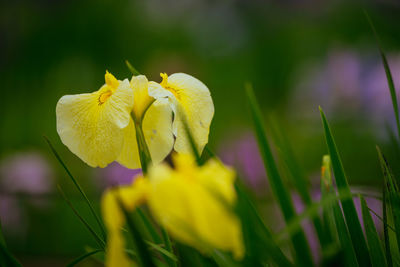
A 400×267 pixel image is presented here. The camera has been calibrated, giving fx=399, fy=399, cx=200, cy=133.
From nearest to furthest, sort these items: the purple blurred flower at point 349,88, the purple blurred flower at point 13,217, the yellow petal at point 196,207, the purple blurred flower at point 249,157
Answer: the yellow petal at point 196,207
the purple blurred flower at point 13,217
the purple blurred flower at point 249,157
the purple blurred flower at point 349,88

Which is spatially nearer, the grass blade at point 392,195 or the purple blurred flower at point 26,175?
the grass blade at point 392,195

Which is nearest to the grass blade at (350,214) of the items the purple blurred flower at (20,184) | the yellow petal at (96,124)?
the yellow petal at (96,124)

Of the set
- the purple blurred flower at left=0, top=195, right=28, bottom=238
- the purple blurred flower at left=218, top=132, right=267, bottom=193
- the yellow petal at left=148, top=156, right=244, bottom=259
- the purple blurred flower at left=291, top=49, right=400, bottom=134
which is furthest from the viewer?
the purple blurred flower at left=291, top=49, right=400, bottom=134

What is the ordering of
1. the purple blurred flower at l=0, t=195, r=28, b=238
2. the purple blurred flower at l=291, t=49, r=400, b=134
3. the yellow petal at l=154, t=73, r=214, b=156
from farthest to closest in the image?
the purple blurred flower at l=291, t=49, r=400, b=134, the purple blurred flower at l=0, t=195, r=28, b=238, the yellow petal at l=154, t=73, r=214, b=156

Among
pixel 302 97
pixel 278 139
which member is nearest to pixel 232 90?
pixel 302 97

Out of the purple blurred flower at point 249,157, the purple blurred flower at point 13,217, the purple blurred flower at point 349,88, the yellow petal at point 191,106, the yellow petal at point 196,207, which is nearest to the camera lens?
the yellow petal at point 196,207

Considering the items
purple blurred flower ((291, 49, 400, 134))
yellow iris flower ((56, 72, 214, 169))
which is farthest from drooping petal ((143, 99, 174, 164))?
purple blurred flower ((291, 49, 400, 134))

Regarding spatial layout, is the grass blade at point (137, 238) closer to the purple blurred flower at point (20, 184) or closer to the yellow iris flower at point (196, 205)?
the yellow iris flower at point (196, 205)

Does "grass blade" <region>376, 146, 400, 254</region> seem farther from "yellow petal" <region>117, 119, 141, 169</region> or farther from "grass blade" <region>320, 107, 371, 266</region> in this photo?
"yellow petal" <region>117, 119, 141, 169</region>
